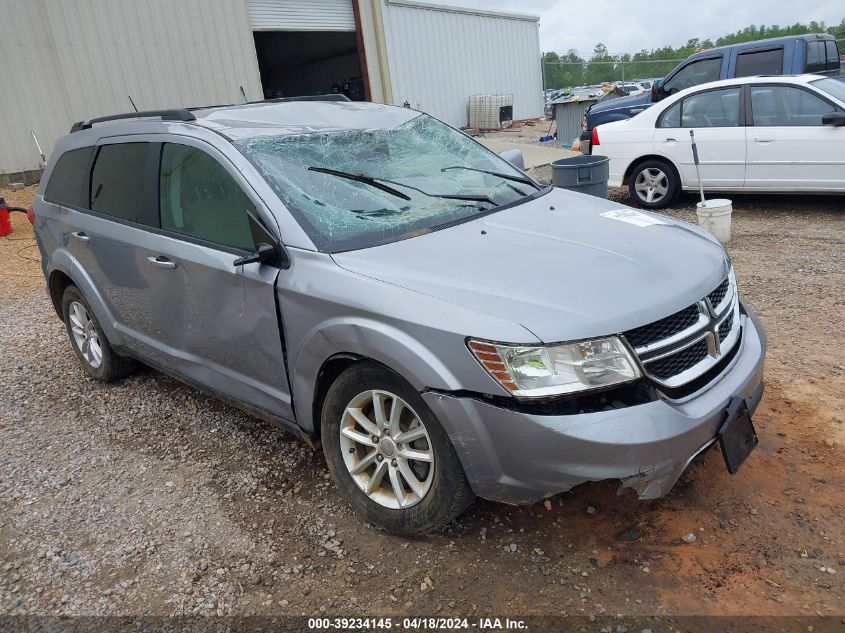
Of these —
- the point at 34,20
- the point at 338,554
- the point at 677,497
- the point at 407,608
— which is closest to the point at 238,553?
the point at 338,554

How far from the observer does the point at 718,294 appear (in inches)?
109

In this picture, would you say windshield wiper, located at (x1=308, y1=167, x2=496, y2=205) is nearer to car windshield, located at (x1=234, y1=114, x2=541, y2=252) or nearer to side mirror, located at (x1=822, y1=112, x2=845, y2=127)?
car windshield, located at (x1=234, y1=114, x2=541, y2=252)

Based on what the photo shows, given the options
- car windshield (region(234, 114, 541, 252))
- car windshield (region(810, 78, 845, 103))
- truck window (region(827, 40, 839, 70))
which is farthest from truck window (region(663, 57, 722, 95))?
car windshield (region(234, 114, 541, 252))

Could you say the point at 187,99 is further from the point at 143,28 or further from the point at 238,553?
the point at 238,553

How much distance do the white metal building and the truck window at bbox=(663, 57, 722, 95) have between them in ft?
27.8

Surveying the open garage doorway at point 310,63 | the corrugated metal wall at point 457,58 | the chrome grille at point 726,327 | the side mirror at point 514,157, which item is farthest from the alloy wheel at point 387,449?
the open garage doorway at point 310,63

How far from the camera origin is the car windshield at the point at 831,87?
7340 millimetres

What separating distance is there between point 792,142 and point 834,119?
45 cm

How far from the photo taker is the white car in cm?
735

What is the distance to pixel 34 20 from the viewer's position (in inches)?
445

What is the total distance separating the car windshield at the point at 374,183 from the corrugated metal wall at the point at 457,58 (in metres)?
14.8

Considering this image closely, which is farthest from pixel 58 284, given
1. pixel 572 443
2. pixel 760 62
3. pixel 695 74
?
pixel 760 62

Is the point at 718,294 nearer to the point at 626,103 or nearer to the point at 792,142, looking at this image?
the point at 792,142

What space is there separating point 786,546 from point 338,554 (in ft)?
5.75
